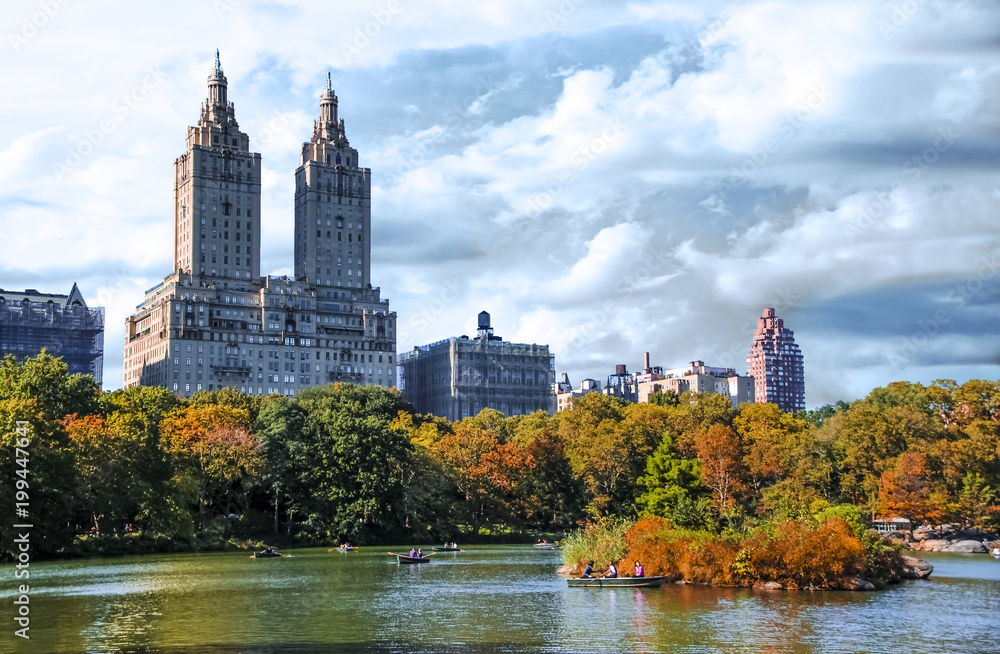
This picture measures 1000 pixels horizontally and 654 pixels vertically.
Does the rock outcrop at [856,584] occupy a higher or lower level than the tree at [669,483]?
lower

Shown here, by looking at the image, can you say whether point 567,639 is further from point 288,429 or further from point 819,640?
point 288,429

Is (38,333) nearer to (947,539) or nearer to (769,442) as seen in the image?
(769,442)

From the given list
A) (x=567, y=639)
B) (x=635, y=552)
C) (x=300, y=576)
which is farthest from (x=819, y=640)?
(x=300, y=576)

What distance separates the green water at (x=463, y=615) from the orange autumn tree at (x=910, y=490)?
1152 inches

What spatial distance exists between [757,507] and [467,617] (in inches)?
2443

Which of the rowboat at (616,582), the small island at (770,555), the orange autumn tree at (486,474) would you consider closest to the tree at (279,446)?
the orange autumn tree at (486,474)

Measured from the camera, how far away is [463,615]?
50.5 m

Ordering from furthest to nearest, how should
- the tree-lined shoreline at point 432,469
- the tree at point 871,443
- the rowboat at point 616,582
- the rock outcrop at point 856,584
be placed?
the tree at point 871,443 → the tree-lined shoreline at point 432,469 → the rowboat at point 616,582 → the rock outcrop at point 856,584

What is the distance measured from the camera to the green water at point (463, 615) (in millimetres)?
42000

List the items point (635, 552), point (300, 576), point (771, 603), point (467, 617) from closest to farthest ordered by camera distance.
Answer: point (467, 617), point (771, 603), point (635, 552), point (300, 576)

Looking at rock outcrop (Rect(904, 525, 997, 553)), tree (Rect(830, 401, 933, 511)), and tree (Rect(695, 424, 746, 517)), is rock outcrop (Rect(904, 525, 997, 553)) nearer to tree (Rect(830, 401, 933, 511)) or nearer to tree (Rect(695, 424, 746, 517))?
tree (Rect(830, 401, 933, 511))

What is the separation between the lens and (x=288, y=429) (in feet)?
354

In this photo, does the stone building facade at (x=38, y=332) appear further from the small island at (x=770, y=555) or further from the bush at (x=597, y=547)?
the small island at (x=770, y=555)

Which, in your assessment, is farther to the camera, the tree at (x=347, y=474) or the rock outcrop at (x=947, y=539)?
the tree at (x=347, y=474)
